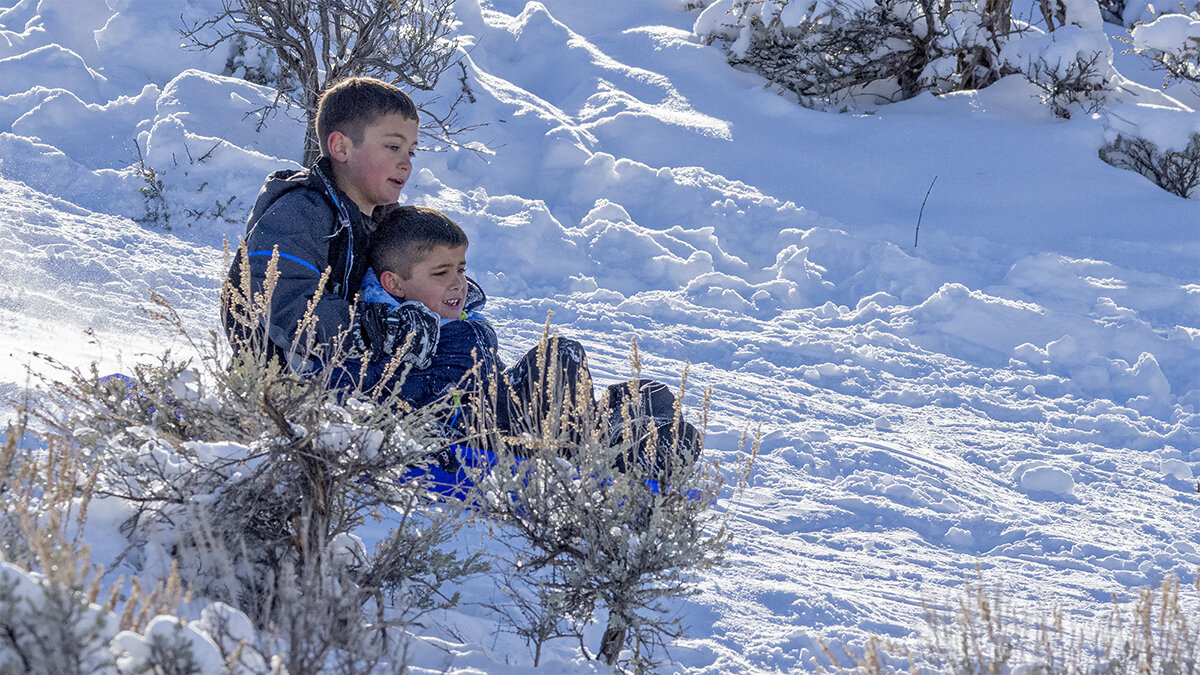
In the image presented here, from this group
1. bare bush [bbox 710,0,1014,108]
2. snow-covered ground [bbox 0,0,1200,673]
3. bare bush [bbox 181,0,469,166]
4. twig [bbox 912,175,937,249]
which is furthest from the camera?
bare bush [bbox 710,0,1014,108]

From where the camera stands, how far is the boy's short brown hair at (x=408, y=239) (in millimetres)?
3689

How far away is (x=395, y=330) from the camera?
353cm

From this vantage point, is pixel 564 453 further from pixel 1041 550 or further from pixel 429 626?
pixel 1041 550

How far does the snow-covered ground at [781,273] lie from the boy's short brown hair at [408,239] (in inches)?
36.1

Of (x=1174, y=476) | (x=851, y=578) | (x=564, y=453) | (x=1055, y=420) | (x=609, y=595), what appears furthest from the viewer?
(x=1055, y=420)

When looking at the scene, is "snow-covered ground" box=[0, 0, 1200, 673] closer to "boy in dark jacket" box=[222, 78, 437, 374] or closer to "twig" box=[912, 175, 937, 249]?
"twig" box=[912, 175, 937, 249]

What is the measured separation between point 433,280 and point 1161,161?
676 centimetres

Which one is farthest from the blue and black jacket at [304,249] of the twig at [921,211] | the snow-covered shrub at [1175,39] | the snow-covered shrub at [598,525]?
the snow-covered shrub at [1175,39]

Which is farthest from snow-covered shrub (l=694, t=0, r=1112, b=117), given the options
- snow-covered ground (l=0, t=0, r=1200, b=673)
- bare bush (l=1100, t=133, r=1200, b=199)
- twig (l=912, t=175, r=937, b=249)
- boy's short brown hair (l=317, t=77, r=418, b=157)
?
boy's short brown hair (l=317, t=77, r=418, b=157)

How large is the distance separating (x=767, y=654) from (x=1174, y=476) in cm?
273

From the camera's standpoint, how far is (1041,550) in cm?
400

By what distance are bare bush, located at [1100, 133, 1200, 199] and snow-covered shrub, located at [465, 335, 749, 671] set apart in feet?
23.3

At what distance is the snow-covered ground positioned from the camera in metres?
3.96

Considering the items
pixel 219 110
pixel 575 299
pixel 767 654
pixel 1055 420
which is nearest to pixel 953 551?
pixel 767 654
